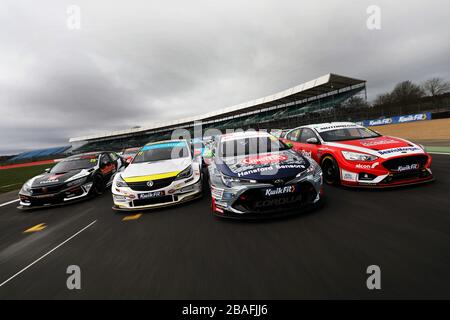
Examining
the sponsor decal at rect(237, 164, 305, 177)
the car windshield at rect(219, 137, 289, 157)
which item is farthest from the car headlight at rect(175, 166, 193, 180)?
the sponsor decal at rect(237, 164, 305, 177)

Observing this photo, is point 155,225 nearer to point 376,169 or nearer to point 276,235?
point 276,235

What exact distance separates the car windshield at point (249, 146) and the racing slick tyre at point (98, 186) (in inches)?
145

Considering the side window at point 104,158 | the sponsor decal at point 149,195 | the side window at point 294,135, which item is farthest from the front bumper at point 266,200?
the side window at point 104,158

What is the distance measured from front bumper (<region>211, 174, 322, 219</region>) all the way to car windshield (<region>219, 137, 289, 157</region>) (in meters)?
1.23

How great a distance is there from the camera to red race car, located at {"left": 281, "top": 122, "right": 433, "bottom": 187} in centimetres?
359

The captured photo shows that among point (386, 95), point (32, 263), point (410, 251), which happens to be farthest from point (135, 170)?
point (386, 95)

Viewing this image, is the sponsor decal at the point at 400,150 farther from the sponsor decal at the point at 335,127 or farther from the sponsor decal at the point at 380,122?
the sponsor decal at the point at 380,122

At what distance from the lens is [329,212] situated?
305cm

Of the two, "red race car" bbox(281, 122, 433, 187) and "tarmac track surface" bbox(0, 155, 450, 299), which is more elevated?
"red race car" bbox(281, 122, 433, 187)

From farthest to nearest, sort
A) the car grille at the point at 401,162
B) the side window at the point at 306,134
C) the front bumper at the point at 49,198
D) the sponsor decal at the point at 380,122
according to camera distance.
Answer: the sponsor decal at the point at 380,122, the side window at the point at 306,134, the front bumper at the point at 49,198, the car grille at the point at 401,162

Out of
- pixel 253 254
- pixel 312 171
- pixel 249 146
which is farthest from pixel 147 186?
pixel 312 171

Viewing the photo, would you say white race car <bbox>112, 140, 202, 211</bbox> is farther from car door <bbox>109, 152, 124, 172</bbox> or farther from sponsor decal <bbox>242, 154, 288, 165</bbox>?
car door <bbox>109, 152, 124, 172</bbox>

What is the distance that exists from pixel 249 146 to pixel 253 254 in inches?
97.8

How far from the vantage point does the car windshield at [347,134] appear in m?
4.64
